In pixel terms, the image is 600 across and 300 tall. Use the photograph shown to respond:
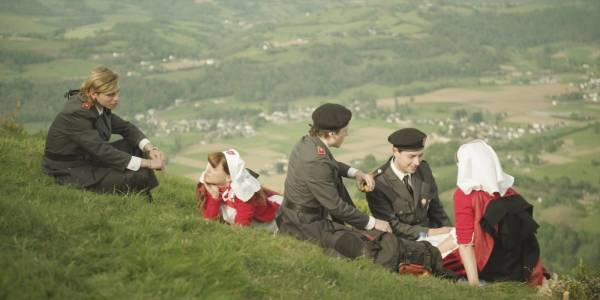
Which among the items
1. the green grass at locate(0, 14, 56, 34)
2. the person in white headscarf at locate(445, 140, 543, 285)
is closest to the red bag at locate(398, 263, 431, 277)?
the person in white headscarf at locate(445, 140, 543, 285)

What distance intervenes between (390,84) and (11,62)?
75109mm

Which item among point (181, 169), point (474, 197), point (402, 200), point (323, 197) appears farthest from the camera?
point (181, 169)

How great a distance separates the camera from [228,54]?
163m

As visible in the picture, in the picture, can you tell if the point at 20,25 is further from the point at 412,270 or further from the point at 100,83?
the point at 412,270

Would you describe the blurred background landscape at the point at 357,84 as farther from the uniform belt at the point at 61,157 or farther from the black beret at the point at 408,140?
Result: the uniform belt at the point at 61,157

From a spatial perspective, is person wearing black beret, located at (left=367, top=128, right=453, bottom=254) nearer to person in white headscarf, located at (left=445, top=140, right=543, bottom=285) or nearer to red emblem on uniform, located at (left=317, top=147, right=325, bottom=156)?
person in white headscarf, located at (left=445, top=140, right=543, bottom=285)

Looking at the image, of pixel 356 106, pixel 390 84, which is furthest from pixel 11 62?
pixel 390 84

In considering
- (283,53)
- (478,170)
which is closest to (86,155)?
(478,170)

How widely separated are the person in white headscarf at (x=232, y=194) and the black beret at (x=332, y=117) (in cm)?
113

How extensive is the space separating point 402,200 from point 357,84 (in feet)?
461

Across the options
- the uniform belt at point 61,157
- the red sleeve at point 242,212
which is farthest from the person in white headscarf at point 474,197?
the uniform belt at point 61,157

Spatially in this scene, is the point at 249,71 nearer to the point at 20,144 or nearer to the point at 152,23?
the point at 152,23

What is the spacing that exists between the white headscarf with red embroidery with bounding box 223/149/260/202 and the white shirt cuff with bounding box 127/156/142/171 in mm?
1071

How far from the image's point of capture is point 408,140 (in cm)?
805
